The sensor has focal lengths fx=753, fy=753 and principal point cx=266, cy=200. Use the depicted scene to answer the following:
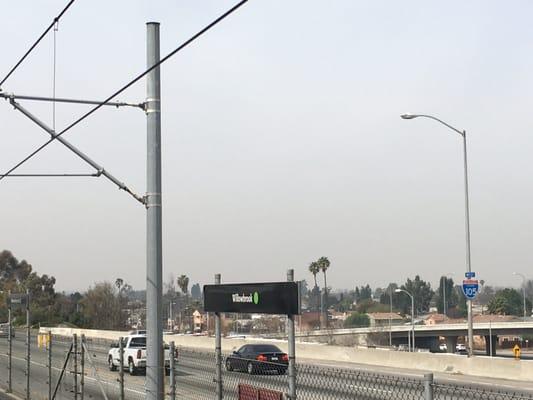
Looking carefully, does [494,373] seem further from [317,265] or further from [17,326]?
[317,265]

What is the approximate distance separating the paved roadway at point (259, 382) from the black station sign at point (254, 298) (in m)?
1.42

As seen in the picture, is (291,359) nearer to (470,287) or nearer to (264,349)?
(264,349)

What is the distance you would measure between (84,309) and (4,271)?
95.1ft

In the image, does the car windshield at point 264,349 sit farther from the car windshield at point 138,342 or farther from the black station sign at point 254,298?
the black station sign at point 254,298

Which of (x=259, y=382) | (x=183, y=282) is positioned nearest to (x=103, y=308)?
(x=183, y=282)

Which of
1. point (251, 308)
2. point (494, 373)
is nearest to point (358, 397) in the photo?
point (251, 308)

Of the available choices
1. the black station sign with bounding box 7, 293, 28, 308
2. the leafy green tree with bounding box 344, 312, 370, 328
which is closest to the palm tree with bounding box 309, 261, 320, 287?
→ the leafy green tree with bounding box 344, 312, 370, 328

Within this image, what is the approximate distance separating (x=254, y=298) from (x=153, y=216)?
10.2 ft

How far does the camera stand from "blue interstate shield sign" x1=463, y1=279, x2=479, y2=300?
29.6m

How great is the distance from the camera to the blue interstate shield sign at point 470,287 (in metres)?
29.6

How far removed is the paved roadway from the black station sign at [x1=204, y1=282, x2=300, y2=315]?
4.66 ft

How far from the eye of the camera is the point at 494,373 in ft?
89.0

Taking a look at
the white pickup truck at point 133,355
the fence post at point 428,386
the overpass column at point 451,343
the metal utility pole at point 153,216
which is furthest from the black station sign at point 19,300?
the overpass column at point 451,343

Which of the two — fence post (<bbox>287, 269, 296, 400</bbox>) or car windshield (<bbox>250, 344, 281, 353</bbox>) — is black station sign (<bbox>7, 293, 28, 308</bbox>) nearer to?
car windshield (<bbox>250, 344, 281, 353</bbox>)
